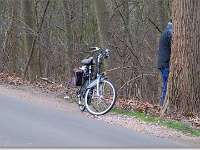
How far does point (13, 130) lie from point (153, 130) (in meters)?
2.46

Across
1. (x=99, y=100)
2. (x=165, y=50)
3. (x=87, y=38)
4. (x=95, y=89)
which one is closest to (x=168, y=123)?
(x=99, y=100)

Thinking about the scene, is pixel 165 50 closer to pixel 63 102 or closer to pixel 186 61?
pixel 186 61

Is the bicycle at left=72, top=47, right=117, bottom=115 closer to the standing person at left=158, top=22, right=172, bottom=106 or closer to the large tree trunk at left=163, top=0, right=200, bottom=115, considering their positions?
the large tree trunk at left=163, top=0, right=200, bottom=115

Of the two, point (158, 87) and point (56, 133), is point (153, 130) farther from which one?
point (158, 87)

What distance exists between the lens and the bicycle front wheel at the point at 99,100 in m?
10.6

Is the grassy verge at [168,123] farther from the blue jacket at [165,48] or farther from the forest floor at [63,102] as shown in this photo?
the blue jacket at [165,48]

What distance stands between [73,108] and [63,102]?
81 cm

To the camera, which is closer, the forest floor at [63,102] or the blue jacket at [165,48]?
the forest floor at [63,102]

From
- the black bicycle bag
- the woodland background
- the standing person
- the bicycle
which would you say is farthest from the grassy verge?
the woodland background

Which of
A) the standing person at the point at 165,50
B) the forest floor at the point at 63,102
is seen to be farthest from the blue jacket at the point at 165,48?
the forest floor at the point at 63,102

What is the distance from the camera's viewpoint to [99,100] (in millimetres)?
10602

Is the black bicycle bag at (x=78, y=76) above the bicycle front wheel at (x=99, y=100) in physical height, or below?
above

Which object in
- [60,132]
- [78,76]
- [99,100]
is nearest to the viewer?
[60,132]

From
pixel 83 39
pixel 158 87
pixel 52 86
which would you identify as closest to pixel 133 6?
pixel 83 39
